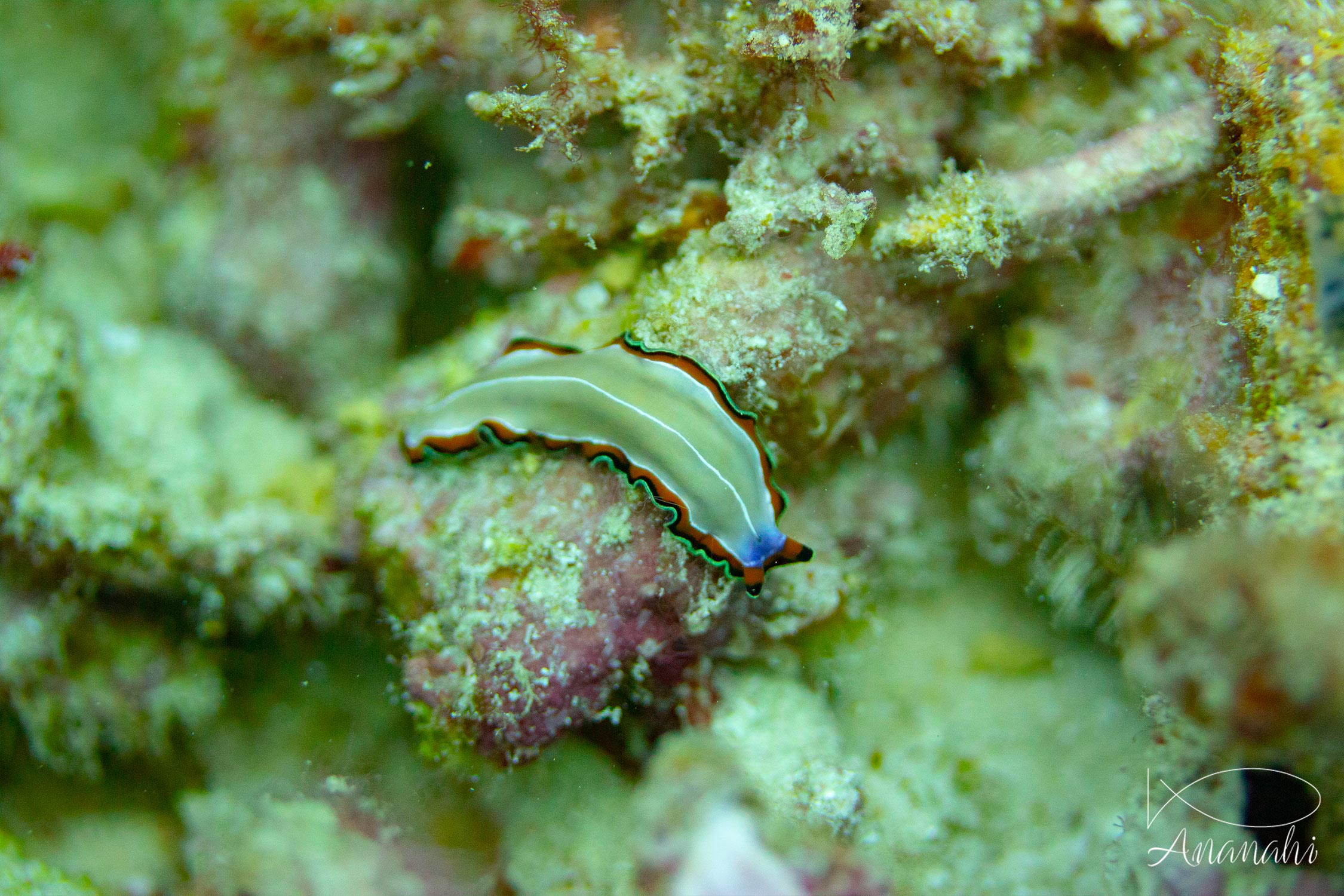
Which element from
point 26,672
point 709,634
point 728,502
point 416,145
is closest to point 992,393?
point 728,502

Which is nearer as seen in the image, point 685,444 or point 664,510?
point 685,444

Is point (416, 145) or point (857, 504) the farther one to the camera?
point (416, 145)

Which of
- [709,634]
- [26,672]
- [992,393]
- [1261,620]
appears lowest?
[26,672]

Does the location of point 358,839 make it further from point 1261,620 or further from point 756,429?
point 1261,620

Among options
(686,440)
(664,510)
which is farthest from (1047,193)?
(664,510)

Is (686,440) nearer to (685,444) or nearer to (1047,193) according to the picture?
(685,444)

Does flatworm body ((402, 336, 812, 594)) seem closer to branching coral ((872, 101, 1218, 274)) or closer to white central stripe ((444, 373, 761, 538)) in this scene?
white central stripe ((444, 373, 761, 538))
